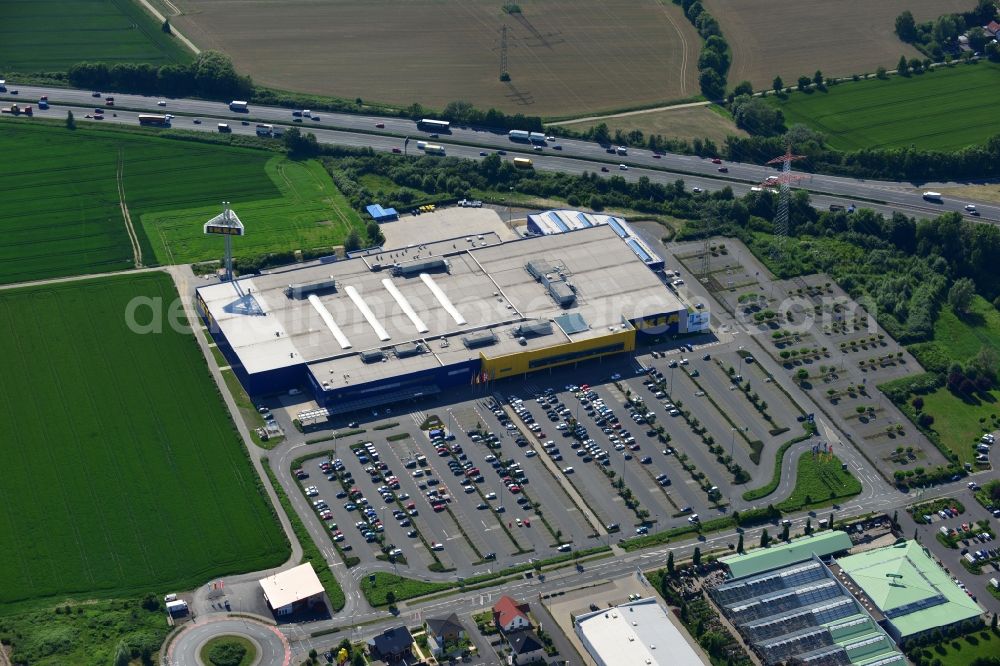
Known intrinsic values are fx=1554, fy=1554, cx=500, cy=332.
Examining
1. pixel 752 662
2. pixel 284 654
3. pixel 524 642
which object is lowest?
pixel 752 662

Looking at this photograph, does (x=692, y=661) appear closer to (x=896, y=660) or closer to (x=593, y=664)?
(x=593, y=664)

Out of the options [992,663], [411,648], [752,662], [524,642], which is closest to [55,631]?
[411,648]

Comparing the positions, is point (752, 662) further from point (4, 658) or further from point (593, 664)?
point (4, 658)

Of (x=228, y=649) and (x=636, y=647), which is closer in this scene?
(x=228, y=649)

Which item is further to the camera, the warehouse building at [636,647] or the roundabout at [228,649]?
the warehouse building at [636,647]

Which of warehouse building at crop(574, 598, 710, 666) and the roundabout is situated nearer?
the roundabout

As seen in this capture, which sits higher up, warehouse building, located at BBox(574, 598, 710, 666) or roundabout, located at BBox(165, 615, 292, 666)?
roundabout, located at BBox(165, 615, 292, 666)

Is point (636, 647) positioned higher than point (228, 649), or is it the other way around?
point (228, 649)

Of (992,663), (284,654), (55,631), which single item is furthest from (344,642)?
(992,663)

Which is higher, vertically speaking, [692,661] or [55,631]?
[55,631]

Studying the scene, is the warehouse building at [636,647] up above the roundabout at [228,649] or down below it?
below
